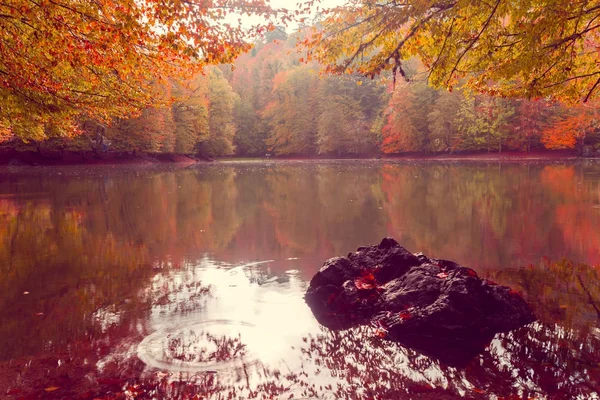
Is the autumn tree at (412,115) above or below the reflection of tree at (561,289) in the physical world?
above

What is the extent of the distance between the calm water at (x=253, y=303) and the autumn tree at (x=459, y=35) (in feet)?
13.5

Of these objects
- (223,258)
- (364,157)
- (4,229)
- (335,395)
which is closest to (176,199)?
(4,229)

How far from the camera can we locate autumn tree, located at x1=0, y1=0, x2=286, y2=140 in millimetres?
7922

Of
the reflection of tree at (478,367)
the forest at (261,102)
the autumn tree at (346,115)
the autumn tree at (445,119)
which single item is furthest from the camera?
the autumn tree at (346,115)

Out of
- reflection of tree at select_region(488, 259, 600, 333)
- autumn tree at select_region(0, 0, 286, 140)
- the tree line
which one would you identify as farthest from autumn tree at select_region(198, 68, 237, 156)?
reflection of tree at select_region(488, 259, 600, 333)

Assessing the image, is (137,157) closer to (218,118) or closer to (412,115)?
(218,118)

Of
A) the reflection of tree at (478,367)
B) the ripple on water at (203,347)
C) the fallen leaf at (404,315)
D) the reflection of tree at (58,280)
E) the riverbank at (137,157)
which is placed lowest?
the reflection of tree at (478,367)

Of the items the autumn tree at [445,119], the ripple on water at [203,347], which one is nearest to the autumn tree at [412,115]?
the autumn tree at [445,119]

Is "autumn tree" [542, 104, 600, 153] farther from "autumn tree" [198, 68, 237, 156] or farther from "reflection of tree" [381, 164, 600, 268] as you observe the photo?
"autumn tree" [198, 68, 237, 156]

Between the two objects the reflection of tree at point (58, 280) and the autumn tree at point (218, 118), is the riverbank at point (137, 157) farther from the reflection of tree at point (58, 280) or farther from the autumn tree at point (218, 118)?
the reflection of tree at point (58, 280)

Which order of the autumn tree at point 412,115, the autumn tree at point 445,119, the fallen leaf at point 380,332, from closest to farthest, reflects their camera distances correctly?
the fallen leaf at point 380,332 < the autumn tree at point 445,119 < the autumn tree at point 412,115

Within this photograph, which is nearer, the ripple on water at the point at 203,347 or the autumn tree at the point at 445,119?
the ripple on water at the point at 203,347

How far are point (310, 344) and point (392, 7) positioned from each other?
6921 mm

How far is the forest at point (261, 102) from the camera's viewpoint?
30.6 ft
